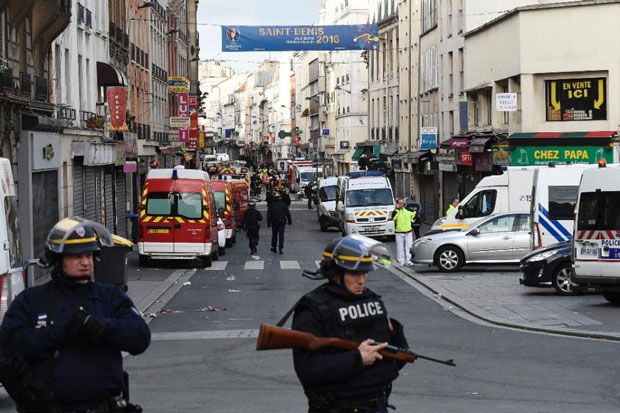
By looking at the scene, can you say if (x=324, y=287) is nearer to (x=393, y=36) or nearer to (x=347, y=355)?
(x=347, y=355)

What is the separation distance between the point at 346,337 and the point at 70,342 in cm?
140

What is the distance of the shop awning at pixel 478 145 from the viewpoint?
43.7 m

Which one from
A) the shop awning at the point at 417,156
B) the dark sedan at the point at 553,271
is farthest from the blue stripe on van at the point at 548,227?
the shop awning at the point at 417,156

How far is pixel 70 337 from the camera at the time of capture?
598cm

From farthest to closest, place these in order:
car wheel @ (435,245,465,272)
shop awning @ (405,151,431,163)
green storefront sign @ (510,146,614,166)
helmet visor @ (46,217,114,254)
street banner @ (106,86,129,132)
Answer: shop awning @ (405,151,431,163), street banner @ (106,86,129,132), green storefront sign @ (510,146,614,166), car wheel @ (435,245,465,272), helmet visor @ (46,217,114,254)

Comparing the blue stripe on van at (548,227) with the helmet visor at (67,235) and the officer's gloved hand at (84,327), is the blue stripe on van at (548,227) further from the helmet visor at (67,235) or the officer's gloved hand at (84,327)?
the officer's gloved hand at (84,327)

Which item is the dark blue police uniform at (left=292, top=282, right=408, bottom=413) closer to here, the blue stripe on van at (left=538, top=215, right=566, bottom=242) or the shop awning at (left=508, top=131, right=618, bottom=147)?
the blue stripe on van at (left=538, top=215, right=566, bottom=242)

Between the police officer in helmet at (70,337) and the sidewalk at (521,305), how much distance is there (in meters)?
11.2

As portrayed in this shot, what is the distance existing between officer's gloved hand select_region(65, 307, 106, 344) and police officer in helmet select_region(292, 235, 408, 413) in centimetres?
105

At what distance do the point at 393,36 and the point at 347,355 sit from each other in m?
73.1

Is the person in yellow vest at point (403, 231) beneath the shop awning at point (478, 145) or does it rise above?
beneath

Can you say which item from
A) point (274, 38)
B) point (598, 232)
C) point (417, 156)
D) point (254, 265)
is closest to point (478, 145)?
point (274, 38)

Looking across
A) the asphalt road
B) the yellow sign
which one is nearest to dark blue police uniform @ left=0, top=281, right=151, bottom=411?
the asphalt road

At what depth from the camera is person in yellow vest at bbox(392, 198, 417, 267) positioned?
103 feet
